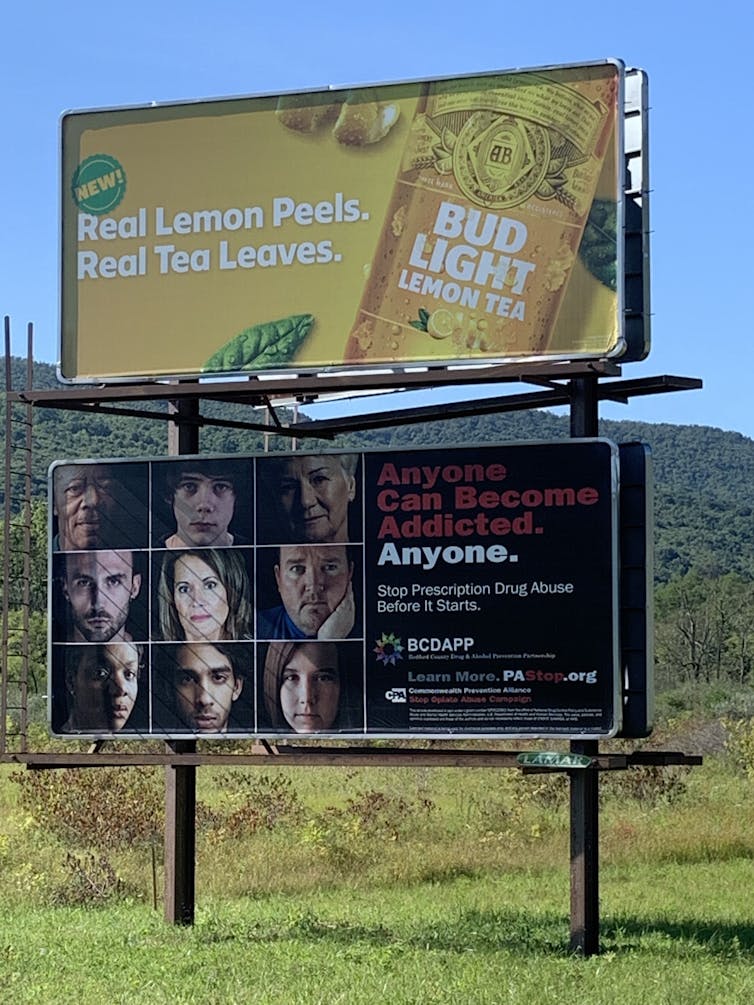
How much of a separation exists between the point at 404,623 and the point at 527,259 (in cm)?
287

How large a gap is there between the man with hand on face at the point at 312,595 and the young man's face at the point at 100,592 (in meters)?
1.17

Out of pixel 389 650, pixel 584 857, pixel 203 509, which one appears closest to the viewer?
pixel 584 857

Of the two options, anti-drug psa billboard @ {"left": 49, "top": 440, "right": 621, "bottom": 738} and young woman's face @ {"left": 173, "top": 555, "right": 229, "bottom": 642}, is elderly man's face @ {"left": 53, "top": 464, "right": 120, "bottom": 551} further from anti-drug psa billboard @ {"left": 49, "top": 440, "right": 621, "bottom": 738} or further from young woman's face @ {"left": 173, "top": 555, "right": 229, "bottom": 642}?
young woman's face @ {"left": 173, "top": 555, "right": 229, "bottom": 642}

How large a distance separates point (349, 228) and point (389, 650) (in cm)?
330

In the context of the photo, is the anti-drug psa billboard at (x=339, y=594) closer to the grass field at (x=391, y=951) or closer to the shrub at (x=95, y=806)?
the grass field at (x=391, y=951)

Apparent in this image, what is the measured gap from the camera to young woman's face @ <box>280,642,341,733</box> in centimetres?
1275

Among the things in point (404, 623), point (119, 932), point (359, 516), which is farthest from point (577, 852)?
point (119, 932)

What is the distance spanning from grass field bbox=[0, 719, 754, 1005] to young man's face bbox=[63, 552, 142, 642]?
241cm

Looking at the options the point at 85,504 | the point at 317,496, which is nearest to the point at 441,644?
the point at 317,496

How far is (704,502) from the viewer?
86.9 meters

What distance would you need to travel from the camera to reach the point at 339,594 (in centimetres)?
1280

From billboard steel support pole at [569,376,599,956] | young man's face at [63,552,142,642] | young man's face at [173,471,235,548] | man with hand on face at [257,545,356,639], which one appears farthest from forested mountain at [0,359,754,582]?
billboard steel support pole at [569,376,599,956]

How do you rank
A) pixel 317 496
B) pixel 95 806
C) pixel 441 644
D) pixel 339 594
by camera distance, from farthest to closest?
1. pixel 95 806
2. pixel 317 496
3. pixel 339 594
4. pixel 441 644

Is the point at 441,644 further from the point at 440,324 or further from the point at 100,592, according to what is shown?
the point at 100,592
